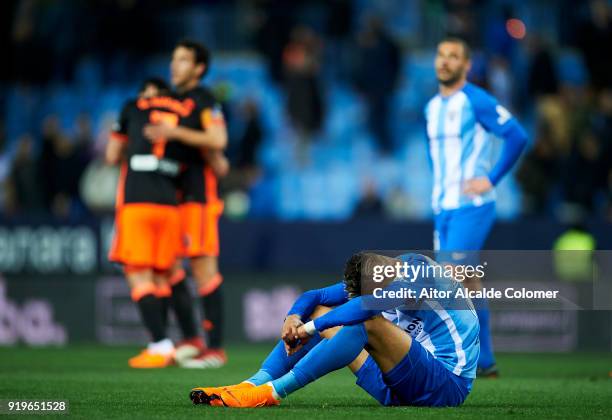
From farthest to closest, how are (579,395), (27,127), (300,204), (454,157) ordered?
(27,127)
(300,204)
(454,157)
(579,395)

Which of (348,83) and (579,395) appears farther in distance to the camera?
(348,83)

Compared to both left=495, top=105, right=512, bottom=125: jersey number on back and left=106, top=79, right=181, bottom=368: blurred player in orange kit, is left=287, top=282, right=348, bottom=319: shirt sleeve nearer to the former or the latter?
left=495, top=105, right=512, bottom=125: jersey number on back

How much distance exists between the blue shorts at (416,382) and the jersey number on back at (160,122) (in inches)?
165

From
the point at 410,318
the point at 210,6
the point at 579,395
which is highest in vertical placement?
the point at 210,6

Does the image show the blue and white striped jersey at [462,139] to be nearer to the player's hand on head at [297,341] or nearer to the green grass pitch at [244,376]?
the green grass pitch at [244,376]

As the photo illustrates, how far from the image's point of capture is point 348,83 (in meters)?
19.2

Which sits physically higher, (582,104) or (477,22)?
(477,22)

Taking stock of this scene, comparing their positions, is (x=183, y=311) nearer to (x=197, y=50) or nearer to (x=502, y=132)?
(x=197, y=50)

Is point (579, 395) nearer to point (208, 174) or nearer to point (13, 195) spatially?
point (208, 174)

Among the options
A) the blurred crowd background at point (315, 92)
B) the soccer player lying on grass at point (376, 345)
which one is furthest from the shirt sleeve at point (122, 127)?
the blurred crowd background at point (315, 92)

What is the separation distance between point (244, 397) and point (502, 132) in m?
3.72

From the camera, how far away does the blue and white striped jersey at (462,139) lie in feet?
31.3

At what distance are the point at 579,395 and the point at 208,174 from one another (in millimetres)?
4141

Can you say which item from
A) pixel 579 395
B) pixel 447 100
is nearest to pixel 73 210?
pixel 447 100
